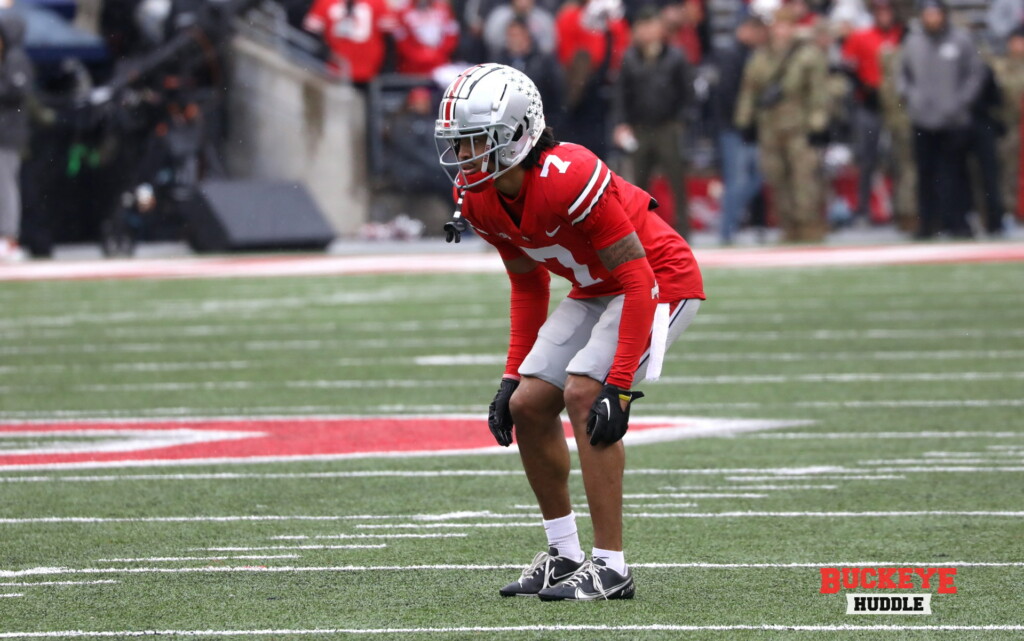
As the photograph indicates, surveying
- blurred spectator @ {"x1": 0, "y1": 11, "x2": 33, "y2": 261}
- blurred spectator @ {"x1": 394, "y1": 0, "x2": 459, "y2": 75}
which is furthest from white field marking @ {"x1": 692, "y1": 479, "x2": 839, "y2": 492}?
blurred spectator @ {"x1": 394, "y1": 0, "x2": 459, "y2": 75}

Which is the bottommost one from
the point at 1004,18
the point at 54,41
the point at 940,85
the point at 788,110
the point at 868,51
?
the point at 788,110

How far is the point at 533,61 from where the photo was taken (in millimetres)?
22078

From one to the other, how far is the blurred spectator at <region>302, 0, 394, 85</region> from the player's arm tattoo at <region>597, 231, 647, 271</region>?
62.5 ft

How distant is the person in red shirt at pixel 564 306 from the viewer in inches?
221

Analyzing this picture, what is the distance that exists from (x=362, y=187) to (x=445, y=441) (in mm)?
16420

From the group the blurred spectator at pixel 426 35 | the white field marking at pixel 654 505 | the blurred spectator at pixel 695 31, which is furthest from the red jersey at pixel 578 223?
the blurred spectator at pixel 426 35

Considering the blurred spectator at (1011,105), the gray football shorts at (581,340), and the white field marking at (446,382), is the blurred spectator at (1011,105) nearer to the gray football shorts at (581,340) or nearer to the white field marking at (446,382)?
the white field marking at (446,382)

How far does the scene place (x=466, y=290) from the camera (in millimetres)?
17562

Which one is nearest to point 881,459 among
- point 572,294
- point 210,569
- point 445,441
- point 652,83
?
point 445,441

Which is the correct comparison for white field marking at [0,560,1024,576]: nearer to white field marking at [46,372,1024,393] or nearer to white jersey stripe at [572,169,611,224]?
white jersey stripe at [572,169,611,224]

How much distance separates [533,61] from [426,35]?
9.67 ft

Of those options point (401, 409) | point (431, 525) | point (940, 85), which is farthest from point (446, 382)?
point (940, 85)

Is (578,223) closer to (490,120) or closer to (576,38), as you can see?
(490,120)

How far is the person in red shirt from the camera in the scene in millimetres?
5621
